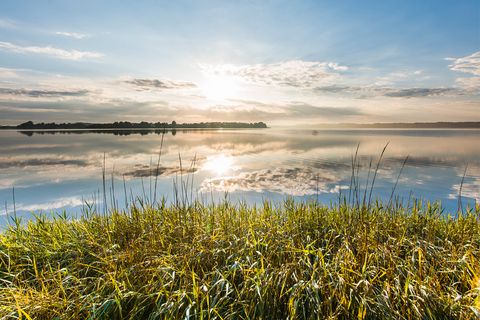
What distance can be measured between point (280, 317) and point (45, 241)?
16.3 feet

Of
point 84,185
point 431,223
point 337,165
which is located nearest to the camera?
point 431,223

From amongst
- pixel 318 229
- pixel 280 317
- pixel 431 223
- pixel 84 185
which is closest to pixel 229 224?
pixel 318 229

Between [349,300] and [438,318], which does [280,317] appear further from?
[438,318]

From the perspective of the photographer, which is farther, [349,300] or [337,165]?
[337,165]

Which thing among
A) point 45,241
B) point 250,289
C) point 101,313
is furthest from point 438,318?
point 45,241

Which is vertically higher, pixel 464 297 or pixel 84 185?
pixel 464 297

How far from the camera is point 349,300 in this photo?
11.3ft

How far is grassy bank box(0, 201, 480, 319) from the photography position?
132 inches

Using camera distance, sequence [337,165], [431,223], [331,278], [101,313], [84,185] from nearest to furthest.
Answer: [101,313], [331,278], [431,223], [84,185], [337,165]

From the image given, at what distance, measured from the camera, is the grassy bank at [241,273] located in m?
3.36

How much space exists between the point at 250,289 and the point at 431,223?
190 inches

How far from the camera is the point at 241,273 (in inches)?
157

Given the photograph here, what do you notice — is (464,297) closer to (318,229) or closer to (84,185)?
(318,229)

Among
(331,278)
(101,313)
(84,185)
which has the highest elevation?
(331,278)
